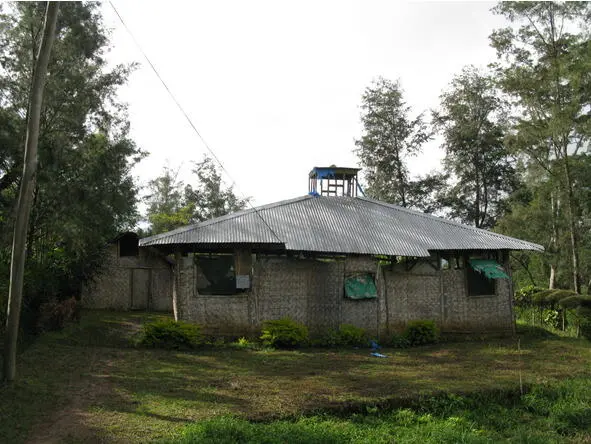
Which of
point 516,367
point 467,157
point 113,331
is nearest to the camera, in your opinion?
point 516,367

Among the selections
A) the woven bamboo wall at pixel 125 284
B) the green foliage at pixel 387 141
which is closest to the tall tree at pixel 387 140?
the green foliage at pixel 387 141

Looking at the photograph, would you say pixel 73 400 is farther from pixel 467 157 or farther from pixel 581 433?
pixel 467 157

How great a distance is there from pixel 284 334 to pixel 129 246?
38.1ft

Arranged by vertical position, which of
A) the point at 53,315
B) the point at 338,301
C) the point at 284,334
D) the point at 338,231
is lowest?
the point at 284,334

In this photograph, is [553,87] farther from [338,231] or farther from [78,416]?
[78,416]

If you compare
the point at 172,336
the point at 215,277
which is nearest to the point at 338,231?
the point at 215,277

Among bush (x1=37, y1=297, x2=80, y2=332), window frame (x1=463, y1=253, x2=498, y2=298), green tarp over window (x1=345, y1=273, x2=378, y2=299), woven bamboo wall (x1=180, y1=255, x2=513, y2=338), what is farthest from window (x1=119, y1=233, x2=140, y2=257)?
window frame (x1=463, y1=253, x2=498, y2=298)

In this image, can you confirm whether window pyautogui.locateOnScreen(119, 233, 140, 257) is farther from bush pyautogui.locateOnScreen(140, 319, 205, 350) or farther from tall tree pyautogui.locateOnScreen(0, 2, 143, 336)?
bush pyautogui.locateOnScreen(140, 319, 205, 350)

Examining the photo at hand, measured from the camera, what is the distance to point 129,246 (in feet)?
71.5

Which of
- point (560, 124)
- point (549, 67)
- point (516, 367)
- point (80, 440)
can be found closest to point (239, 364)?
point (80, 440)

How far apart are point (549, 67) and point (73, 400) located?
18.3 meters

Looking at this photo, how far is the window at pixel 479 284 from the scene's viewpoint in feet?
47.2

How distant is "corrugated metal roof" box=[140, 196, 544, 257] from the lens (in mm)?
13055

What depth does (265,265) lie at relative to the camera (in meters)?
13.3
